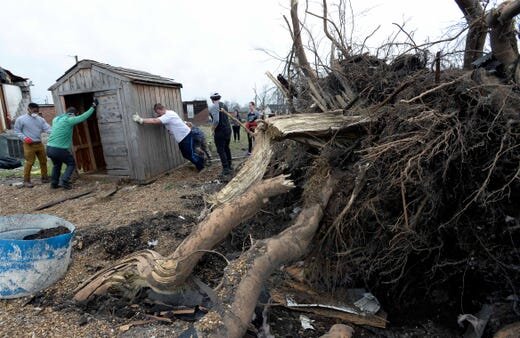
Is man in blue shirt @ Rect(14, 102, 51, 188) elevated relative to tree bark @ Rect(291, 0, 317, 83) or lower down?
lower down

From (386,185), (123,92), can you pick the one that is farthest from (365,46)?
(123,92)

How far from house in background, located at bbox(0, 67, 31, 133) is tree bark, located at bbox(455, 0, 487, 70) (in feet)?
52.0

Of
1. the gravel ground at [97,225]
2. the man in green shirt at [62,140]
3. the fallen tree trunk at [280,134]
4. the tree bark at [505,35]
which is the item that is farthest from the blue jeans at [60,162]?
the tree bark at [505,35]

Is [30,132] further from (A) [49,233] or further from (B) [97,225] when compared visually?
(A) [49,233]

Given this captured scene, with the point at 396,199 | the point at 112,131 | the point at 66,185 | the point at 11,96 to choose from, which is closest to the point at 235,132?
the point at 112,131

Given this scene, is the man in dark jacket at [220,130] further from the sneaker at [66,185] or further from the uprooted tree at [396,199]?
the uprooted tree at [396,199]

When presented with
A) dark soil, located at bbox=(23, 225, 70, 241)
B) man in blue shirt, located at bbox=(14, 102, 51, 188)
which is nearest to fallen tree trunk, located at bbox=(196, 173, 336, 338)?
dark soil, located at bbox=(23, 225, 70, 241)

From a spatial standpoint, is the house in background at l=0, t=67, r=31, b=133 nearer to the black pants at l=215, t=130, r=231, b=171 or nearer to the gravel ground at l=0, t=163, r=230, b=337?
the gravel ground at l=0, t=163, r=230, b=337

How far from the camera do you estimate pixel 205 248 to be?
2.87 metres

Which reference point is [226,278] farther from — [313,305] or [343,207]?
[343,207]

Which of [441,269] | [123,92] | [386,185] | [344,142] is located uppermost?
[123,92]

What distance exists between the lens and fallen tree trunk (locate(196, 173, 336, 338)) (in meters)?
2.27

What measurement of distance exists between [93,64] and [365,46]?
5.21 meters

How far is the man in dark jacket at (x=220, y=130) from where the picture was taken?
7.28m
